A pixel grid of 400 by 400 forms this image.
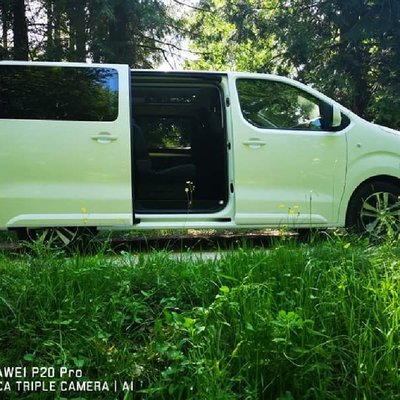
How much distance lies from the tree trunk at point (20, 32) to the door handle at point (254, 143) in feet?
24.2

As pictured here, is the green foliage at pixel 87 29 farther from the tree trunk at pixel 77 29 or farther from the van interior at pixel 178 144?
the van interior at pixel 178 144

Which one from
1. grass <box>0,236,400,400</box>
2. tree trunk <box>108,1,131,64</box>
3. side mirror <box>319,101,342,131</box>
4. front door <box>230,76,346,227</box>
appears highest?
tree trunk <box>108,1,131,64</box>

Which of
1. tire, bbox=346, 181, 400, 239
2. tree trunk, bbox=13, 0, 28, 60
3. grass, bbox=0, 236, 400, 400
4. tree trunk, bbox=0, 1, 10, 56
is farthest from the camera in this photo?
tree trunk, bbox=13, 0, 28, 60

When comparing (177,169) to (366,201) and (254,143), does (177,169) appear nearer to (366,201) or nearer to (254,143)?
(254,143)

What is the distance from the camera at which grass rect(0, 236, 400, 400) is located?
6.87ft

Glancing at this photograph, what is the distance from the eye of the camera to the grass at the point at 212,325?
2094 millimetres

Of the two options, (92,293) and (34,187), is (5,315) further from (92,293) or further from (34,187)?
(34,187)

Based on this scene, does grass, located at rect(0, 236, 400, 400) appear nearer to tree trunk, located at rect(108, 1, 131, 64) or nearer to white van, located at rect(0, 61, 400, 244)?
white van, located at rect(0, 61, 400, 244)

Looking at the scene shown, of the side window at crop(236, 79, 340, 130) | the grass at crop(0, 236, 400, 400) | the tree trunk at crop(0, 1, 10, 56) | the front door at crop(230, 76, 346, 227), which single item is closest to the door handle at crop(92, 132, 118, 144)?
the front door at crop(230, 76, 346, 227)

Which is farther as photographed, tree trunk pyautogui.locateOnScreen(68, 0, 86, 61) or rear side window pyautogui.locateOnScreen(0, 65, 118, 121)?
tree trunk pyautogui.locateOnScreen(68, 0, 86, 61)

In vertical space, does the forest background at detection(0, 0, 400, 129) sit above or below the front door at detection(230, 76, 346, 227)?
above

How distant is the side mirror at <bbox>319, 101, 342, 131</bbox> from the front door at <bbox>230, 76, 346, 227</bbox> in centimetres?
3

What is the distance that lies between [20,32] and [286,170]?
26.7ft

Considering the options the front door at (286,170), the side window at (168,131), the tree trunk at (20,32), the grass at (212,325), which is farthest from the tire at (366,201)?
the tree trunk at (20,32)
